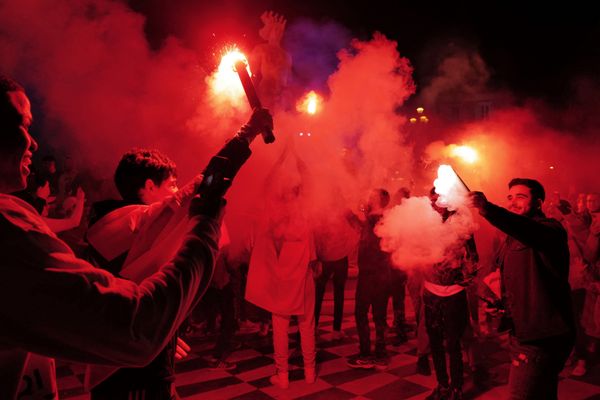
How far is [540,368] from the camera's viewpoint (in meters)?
2.81

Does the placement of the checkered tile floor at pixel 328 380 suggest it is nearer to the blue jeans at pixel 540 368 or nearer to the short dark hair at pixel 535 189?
the blue jeans at pixel 540 368

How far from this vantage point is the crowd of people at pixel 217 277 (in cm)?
92

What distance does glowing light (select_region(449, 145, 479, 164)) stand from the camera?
1063cm

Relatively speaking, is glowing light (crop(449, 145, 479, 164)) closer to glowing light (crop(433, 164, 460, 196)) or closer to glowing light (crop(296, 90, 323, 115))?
glowing light (crop(296, 90, 323, 115))

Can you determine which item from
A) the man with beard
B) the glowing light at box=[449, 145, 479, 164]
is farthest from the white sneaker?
the glowing light at box=[449, 145, 479, 164]

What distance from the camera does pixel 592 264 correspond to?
5.34 metres

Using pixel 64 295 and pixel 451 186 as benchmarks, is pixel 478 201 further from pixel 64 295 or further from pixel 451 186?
pixel 64 295

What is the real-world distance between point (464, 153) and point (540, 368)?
29.0 feet

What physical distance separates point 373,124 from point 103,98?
11.3ft

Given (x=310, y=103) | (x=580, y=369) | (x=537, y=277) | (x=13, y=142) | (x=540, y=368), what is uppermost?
(x=310, y=103)

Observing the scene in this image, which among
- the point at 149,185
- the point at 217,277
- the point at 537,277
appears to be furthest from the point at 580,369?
the point at 149,185

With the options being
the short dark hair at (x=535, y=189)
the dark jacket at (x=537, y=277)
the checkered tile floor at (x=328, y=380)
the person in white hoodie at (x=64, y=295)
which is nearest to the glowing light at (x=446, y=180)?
the dark jacket at (x=537, y=277)

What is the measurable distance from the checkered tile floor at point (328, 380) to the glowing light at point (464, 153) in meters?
5.80

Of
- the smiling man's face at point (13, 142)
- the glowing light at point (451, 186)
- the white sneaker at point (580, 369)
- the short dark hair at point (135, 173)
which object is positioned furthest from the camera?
the white sneaker at point (580, 369)
